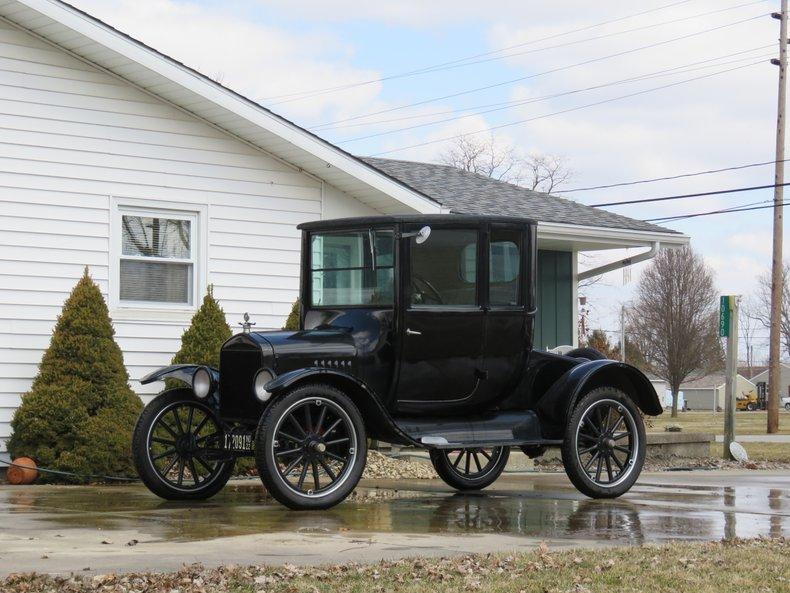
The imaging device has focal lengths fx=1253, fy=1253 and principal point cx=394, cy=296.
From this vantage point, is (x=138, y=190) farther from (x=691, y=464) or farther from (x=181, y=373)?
(x=691, y=464)

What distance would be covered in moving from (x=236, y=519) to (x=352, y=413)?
1.16m

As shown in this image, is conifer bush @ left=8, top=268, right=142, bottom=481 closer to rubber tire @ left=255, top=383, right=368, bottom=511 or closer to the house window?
the house window

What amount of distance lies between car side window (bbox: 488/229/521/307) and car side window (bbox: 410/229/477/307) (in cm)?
16

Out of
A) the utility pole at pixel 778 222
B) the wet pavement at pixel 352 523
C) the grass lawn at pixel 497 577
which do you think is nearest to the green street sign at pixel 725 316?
the wet pavement at pixel 352 523

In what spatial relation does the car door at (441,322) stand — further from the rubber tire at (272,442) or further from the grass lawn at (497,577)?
the grass lawn at (497,577)

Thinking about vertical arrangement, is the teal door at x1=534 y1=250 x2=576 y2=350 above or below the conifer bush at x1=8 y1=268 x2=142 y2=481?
above

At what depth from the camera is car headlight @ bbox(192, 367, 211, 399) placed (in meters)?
9.92

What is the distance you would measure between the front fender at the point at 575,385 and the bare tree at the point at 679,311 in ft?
168

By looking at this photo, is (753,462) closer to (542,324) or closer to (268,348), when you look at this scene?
(542,324)

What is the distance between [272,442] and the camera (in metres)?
8.80

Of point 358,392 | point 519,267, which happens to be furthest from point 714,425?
point 358,392

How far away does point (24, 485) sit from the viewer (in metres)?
12.3

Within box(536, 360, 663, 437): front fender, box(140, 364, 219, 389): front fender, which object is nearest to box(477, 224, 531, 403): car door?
box(536, 360, 663, 437): front fender

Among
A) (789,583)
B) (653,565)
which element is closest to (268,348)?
(653,565)
